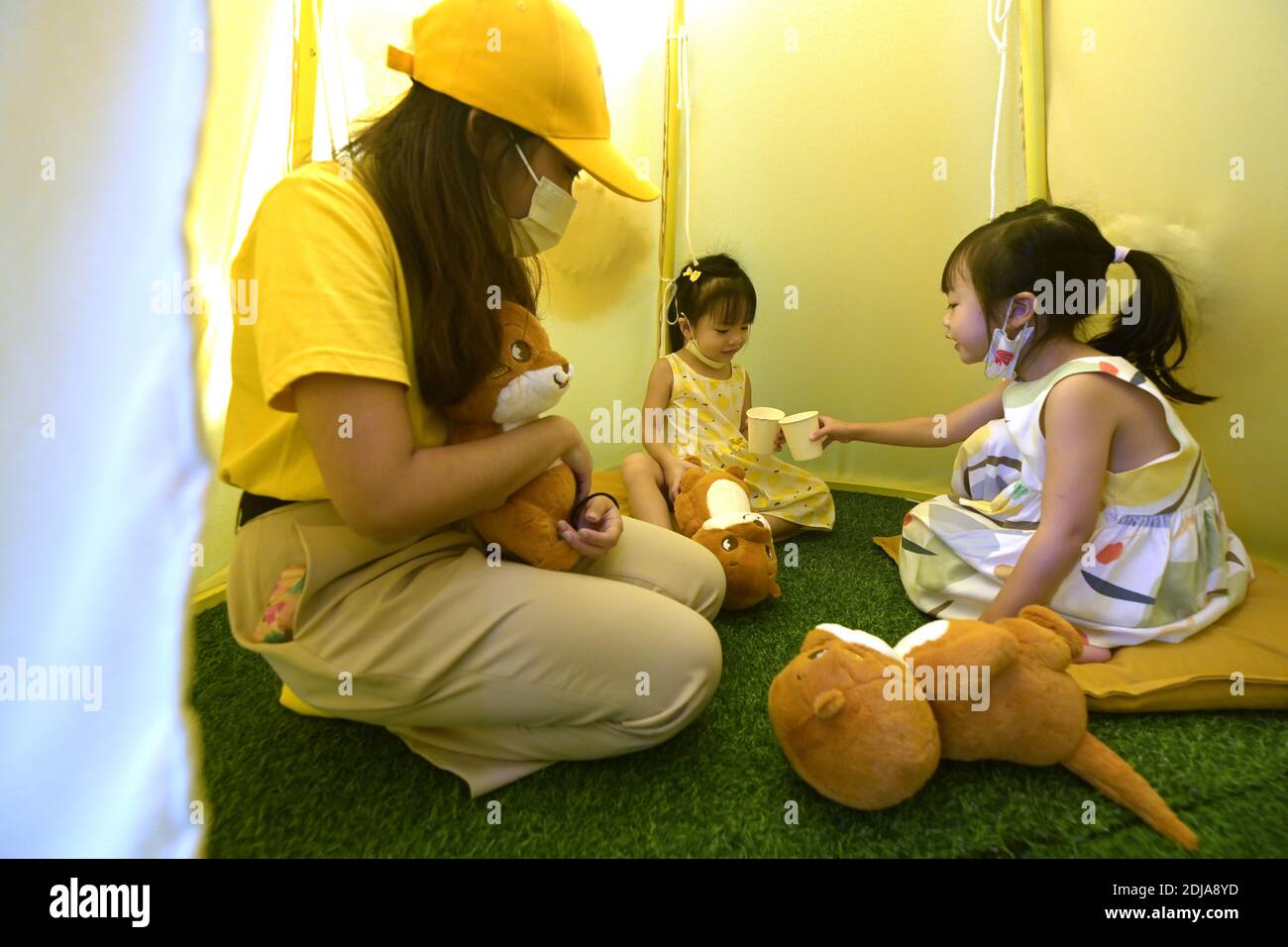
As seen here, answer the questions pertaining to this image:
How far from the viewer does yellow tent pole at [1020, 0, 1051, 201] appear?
1359 millimetres

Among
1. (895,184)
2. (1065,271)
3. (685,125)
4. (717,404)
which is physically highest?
(685,125)

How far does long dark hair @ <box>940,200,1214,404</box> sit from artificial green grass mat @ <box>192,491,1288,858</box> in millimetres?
546

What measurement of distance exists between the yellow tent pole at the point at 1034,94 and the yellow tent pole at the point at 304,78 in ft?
4.27

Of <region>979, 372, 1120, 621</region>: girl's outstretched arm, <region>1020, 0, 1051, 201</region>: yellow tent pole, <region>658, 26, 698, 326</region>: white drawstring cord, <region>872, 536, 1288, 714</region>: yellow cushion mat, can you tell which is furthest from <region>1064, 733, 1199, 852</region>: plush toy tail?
<region>658, 26, 698, 326</region>: white drawstring cord

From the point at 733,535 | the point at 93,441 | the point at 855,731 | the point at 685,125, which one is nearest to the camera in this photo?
the point at 93,441

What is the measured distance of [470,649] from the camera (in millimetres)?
713

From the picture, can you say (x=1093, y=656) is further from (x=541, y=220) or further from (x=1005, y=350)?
(x=541, y=220)

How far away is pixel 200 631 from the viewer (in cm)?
108

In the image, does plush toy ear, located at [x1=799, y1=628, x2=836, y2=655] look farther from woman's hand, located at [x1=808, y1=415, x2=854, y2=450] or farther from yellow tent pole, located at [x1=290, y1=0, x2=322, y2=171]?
yellow tent pole, located at [x1=290, y1=0, x2=322, y2=171]

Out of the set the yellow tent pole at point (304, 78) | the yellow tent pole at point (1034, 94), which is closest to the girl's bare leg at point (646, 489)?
the yellow tent pole at point (304, 78)

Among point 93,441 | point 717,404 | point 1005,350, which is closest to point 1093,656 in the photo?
point 1005,350

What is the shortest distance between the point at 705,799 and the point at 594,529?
1.09 feet
